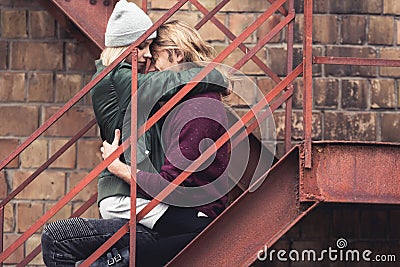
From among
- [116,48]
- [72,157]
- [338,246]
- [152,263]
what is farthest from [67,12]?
[338,246]

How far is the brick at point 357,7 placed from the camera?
555 cm

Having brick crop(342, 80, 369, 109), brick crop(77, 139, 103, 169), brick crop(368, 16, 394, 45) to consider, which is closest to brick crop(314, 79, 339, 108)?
brick crop(342, 80, 369, 109)

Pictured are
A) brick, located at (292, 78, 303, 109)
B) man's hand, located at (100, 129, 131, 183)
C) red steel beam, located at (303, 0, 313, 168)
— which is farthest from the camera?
brick, located at (292, 78, 303, 109)

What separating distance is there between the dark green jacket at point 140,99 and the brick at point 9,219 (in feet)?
5.17

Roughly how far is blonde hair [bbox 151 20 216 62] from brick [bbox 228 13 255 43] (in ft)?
4.10

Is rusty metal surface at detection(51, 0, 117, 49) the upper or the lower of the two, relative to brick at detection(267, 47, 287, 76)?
upper

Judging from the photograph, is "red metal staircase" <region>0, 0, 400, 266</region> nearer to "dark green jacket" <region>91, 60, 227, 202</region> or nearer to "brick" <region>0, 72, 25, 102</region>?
"dark green jacket" <region>91, 60, 227, 202</region>

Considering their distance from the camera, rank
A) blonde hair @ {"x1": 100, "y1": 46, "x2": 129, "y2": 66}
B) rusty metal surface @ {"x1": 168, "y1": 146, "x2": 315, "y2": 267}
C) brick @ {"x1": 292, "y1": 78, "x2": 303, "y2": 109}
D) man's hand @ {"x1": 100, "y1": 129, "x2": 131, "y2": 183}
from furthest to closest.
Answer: brick @ {"x1": 292, "y1": 78, "x2": 303, "y2": 109}
blonde hair @ {"x1": 100, "y1": 46, "x2": 129, "y2": 66}
man's hand @ {"x1": 100, "y1": 129, "x2": 131, "y2": 183}
rusty metal surface @ {"x1": 168, "y1": 146, "x2": 315, "y2": 267}

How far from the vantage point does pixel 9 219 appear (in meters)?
5.55

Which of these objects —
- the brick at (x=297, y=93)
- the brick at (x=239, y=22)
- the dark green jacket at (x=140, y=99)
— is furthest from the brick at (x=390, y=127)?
the dark green jacket at (x=140, y=99)

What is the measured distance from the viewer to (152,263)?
4074 millimetres

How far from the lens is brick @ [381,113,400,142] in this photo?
555 centimetres

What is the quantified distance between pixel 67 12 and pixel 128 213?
1.27m

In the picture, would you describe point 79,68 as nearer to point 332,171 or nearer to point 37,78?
point 37,78
